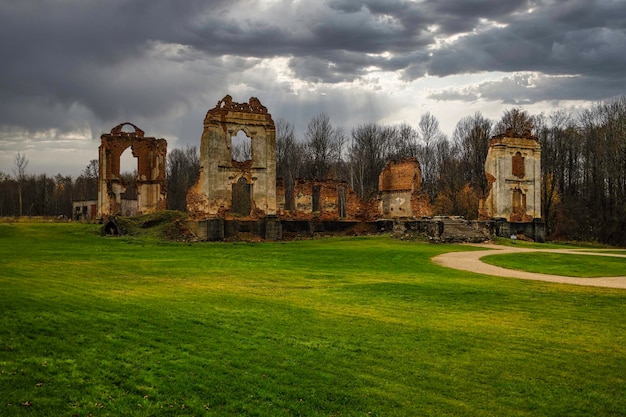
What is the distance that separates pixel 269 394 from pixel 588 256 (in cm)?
2250

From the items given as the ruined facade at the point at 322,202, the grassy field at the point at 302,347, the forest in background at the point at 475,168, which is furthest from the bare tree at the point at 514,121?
the grassy field at the point at 302,347

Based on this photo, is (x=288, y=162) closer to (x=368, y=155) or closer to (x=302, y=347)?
(x=368, y=155)

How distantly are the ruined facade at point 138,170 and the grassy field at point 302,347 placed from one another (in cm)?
3008

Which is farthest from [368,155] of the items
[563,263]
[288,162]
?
[563,263]

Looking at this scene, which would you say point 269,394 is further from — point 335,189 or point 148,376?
point 335,189

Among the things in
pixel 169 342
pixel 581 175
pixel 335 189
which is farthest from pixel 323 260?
pixel 581 175

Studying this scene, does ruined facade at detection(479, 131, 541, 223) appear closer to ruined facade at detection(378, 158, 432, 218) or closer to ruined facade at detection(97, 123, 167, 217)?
ruined facade at detection(378, 158, 432, 218)

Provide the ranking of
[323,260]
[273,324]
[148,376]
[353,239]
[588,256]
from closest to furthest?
[148,376], [273,324], [323,260], [588,256], [353,239]

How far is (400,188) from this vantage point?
45781 millimetres

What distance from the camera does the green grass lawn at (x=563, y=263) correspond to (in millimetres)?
20078

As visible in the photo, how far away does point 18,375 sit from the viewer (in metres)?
6.63

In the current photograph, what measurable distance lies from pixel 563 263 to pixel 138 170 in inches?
1327

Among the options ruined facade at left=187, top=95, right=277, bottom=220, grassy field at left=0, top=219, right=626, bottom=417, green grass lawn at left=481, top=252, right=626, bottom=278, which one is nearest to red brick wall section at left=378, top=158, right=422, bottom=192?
ruined facade at left=187, top=95, right=277, bottom=220

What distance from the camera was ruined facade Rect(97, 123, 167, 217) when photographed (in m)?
44.3
